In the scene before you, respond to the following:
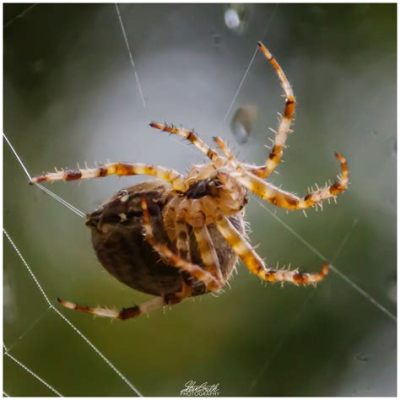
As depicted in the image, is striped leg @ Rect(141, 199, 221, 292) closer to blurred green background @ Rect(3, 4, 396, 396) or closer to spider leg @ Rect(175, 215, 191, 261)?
spider leg @ Rect(175, 215, 191, 261)

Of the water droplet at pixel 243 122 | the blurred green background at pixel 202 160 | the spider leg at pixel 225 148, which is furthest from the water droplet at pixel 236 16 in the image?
the spider leg at pixel 225 148

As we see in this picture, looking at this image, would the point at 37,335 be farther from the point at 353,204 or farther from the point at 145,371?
the point at 353,204

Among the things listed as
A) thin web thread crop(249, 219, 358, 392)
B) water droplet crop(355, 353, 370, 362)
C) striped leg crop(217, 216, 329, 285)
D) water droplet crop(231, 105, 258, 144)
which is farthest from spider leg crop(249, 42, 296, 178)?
water droplet crop(355, 353, 370, 362)

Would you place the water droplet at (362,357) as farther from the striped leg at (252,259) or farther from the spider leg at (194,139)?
the spider leg at (194,139)

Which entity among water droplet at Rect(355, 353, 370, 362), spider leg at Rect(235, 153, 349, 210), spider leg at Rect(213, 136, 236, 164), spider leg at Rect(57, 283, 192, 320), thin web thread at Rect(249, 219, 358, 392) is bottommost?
water droplet at Rect(355, 353, 370, 362)

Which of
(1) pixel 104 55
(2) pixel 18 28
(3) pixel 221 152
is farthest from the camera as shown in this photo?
(1) pixel 104 55

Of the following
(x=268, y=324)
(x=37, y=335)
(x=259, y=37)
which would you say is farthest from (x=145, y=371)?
(x=259, y=37)
